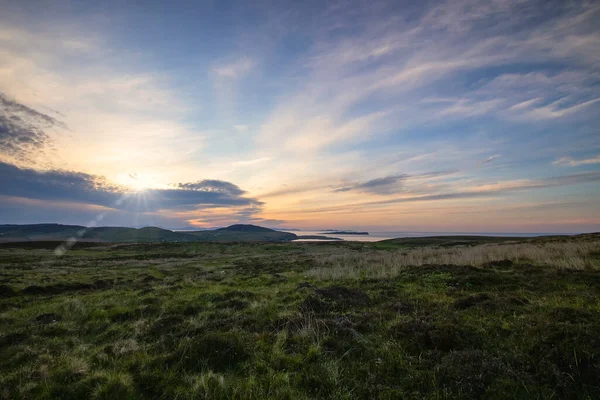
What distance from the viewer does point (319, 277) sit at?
62.4ft

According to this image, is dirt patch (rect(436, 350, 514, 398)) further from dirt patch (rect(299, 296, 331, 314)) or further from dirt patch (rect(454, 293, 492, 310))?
dirt patch (rect(299, 296, 331, 314))

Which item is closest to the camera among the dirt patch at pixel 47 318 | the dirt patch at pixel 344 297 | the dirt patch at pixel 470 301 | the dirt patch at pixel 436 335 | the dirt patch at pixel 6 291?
the dirt patch at pixel 436 335

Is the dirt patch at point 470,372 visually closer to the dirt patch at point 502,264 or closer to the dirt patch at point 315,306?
the dirt patch at point 315,306

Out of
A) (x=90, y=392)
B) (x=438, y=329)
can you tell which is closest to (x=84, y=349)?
(x=90, y=392)

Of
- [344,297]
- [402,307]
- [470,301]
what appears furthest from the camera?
[344,297]

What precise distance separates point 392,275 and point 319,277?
4.95 m

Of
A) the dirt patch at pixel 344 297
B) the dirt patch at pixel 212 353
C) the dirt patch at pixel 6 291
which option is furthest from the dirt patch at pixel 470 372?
the dirt patch at pixel 6 291

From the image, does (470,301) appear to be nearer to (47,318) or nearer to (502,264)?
(502,264)

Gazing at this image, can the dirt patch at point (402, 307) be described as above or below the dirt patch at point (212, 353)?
above

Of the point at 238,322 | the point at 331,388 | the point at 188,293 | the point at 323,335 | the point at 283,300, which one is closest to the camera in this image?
the point at 331,388

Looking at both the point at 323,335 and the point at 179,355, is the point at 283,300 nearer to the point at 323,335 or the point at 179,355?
the point at 323,335

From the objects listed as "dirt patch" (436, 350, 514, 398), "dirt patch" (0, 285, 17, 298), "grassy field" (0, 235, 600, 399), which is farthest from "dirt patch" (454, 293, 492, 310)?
"dirt patch" (0, 285, 17, 298)

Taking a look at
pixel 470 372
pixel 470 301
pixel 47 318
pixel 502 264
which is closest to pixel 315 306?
pixel 470 301

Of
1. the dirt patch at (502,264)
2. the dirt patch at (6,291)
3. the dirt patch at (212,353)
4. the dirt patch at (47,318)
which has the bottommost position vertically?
the dirt patch at (6,291)
